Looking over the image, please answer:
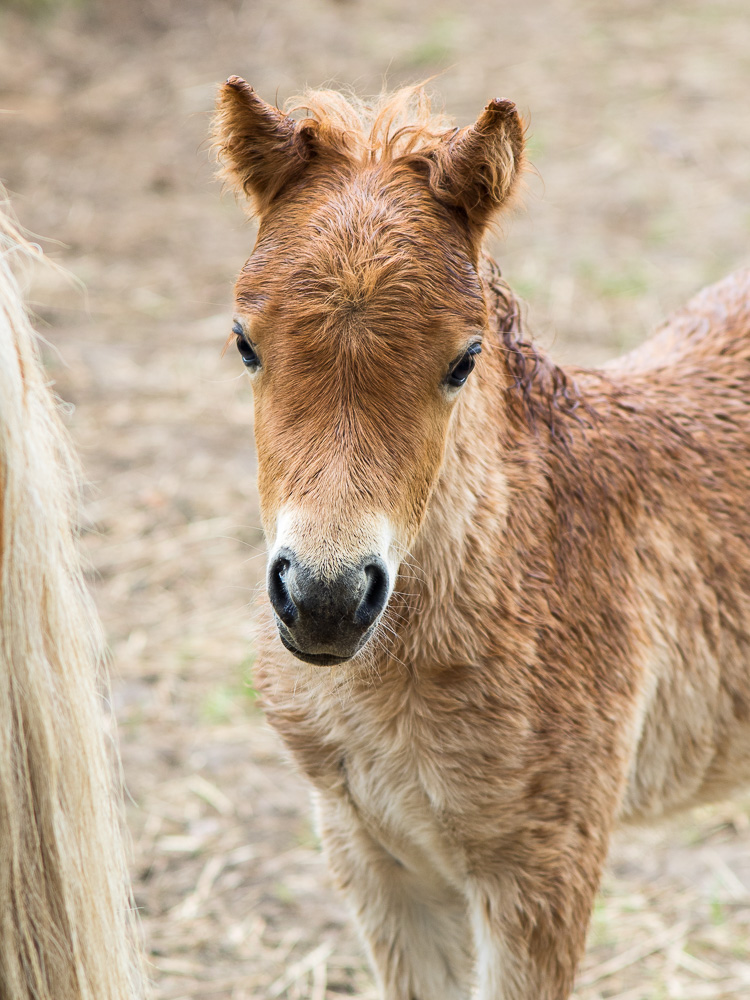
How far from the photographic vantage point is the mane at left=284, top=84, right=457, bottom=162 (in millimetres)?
2029

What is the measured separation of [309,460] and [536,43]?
8798 millimetres

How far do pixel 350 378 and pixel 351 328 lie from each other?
84 millimetres

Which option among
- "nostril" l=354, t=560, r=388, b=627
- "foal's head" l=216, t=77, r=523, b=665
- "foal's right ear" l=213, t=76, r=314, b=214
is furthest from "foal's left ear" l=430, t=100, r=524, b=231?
"nostril" l=354, t=560, r=388, b=627

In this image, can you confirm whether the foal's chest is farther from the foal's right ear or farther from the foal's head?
the foal's right ear

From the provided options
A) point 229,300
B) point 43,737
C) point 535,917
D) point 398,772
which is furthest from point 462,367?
point 229,300

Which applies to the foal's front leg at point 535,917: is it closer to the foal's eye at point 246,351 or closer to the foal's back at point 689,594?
the foal's back at point 689,594

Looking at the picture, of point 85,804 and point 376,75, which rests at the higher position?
point 376,75

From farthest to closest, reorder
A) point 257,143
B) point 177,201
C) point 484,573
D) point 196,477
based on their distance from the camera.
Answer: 1. point 177,201
2. point 196,477
3. point 484,573
4. point 257,143

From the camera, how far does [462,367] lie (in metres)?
1.91

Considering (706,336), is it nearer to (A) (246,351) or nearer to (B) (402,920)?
(A) (246,351)

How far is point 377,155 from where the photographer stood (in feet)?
6.69

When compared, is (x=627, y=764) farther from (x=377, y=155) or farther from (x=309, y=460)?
(x=377, y=155)

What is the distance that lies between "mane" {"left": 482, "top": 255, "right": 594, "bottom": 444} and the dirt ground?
194 millimetres

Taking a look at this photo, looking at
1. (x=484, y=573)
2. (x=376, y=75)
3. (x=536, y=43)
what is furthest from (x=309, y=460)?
(x=536, y=43)
